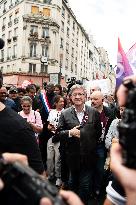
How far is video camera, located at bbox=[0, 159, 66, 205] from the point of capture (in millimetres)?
1053

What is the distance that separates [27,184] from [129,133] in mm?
313

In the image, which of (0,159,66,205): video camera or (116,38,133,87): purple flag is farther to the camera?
(116,38,133,87): purple flag

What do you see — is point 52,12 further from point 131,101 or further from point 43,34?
point 131,101

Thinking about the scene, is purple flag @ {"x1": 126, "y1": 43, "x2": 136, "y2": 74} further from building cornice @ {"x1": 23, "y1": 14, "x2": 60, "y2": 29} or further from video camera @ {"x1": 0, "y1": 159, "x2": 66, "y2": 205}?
building cornice @ {"x1": 23, "y1": 14, "x2": 60, "y2": 29}

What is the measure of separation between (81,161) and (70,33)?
2207 inches

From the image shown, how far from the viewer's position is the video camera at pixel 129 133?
109 centimetres

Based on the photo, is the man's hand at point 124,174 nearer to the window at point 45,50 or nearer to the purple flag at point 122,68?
the purple flag at point 122,68

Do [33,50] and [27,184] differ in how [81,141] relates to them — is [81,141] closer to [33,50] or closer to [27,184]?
[27,184]

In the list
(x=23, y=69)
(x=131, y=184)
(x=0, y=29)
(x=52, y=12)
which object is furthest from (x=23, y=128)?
(x=0, y=29)

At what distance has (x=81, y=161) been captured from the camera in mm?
5410

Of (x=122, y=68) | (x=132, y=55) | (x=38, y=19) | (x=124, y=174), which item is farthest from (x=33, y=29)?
(x=124, y=174)

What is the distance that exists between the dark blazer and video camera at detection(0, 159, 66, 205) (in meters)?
4.23

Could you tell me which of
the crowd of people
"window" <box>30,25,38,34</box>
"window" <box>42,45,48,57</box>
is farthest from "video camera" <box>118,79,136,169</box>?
"window" <box>30,25,38,34</box>

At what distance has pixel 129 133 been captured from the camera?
109 centimetres
